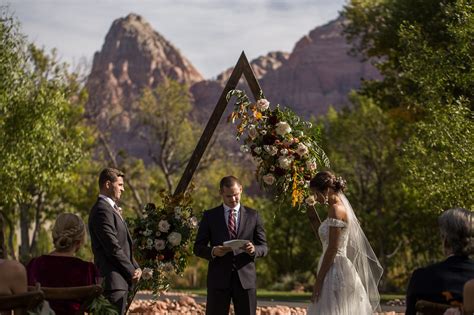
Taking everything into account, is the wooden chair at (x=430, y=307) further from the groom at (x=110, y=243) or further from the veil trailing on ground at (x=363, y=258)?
the groom at (x=110, y=243)

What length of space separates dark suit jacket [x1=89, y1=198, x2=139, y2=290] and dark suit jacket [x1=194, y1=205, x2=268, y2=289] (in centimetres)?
100

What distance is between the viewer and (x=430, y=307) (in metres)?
5.30

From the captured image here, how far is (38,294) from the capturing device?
5.51 metres

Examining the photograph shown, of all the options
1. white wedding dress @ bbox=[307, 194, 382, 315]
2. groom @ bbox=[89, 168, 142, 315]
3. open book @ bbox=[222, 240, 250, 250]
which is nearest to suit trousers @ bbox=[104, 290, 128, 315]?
groom @ bbox=[89, 168, 142, 315]

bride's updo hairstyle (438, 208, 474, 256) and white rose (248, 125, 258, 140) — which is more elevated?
white rose (248, 125, 258, 140)

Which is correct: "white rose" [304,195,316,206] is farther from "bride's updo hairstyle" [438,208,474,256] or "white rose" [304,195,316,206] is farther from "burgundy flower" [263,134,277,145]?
"bride's updo hairstyle" [438,208,474,256]

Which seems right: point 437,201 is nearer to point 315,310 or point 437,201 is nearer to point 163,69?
point 315,310

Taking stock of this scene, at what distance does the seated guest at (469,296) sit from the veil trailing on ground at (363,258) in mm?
3720

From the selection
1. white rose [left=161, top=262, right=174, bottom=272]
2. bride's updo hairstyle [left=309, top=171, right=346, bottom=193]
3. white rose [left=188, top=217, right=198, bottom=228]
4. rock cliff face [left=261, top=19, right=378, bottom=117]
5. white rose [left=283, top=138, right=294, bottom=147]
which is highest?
rock cliff face [left=261, top=19, right=378, bottom=117]

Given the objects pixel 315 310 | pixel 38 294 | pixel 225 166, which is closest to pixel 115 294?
pixel 315 310

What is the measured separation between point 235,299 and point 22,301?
3956mm

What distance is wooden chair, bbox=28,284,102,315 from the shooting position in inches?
236

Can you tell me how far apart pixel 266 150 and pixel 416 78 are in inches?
359

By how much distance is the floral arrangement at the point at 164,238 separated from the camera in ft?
35.1
